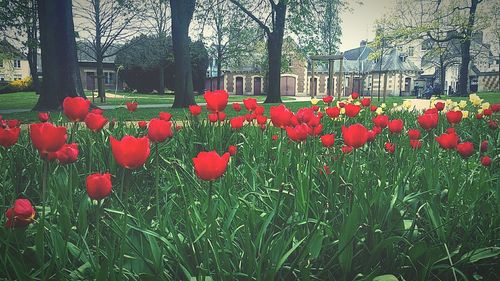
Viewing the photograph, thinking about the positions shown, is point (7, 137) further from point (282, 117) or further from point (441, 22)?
point (441, 22)

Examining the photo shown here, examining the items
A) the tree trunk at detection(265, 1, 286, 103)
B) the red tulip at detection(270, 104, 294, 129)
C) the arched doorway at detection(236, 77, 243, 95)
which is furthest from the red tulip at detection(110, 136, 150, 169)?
the arched doorway at detection(236, 77, 243, 95)

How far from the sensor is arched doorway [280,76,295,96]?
4838cm

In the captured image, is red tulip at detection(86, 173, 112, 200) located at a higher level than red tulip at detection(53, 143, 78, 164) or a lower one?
lower

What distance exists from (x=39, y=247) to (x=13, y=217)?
0.41 feet

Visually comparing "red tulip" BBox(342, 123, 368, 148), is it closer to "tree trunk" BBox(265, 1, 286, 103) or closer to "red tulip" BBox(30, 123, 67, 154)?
"red tulip" BBox(30, 123, 67, 154)

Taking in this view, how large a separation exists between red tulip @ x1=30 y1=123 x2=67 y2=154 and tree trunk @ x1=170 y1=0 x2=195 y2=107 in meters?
11.7

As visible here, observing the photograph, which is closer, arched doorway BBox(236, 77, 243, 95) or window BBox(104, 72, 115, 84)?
window BBox(104, 72, 115, 84)

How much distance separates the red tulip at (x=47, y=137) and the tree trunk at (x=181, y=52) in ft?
38.5

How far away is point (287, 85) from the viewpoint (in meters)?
48.4

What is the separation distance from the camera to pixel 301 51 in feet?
71.1

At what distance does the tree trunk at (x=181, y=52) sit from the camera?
12969 millimetres

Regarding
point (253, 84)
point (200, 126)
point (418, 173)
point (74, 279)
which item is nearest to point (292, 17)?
point (200, 126)

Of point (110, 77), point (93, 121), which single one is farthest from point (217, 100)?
point (110, 77)

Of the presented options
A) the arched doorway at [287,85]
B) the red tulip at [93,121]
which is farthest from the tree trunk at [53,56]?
the arched doorway at [287,85]
